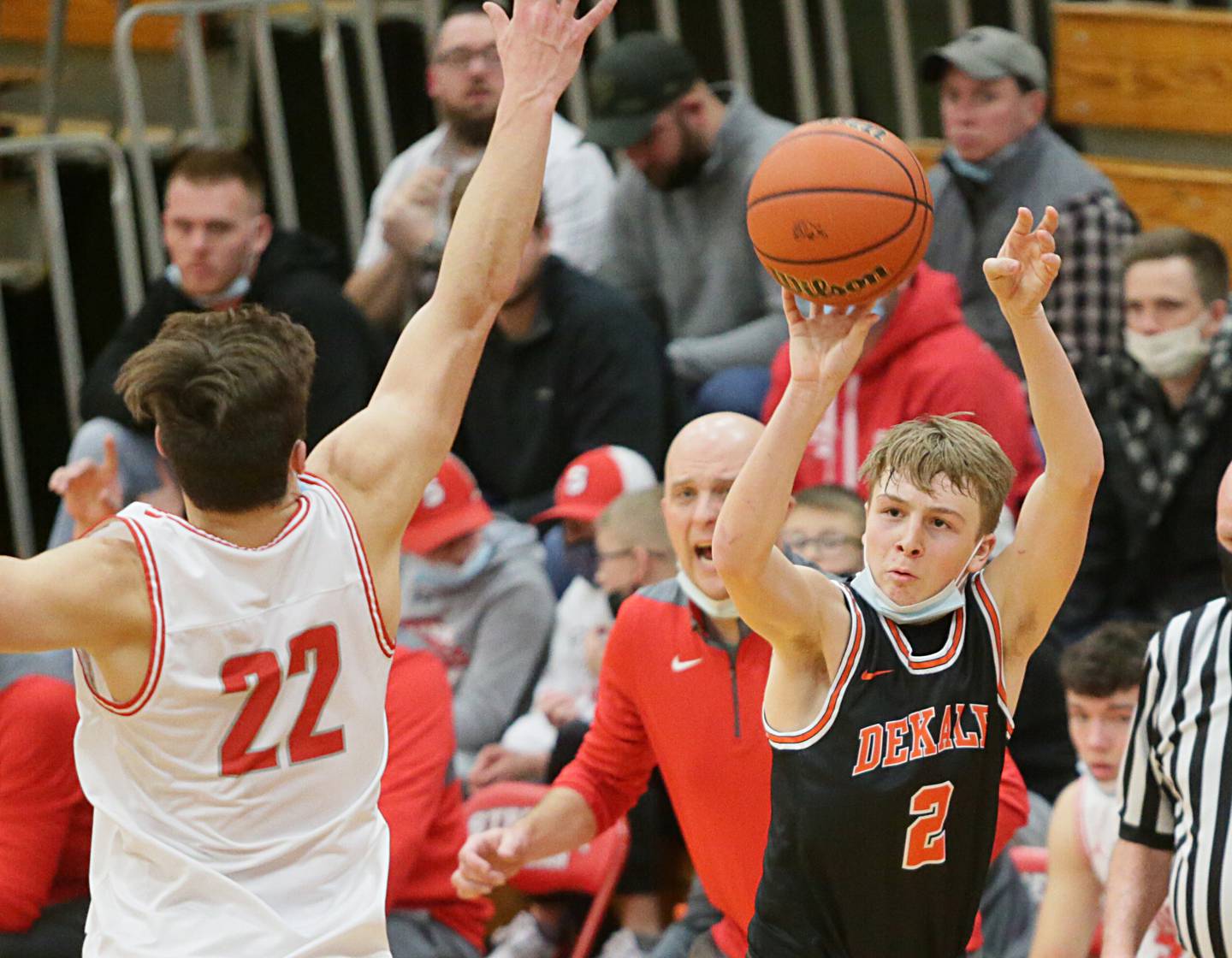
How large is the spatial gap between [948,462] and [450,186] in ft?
13.7

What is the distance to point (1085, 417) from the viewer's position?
3641 mm

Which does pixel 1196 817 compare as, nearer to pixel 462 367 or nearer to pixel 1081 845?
pixel 1081 845

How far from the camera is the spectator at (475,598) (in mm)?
6375

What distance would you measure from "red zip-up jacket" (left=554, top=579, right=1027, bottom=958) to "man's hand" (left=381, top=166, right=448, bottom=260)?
3.12 metres

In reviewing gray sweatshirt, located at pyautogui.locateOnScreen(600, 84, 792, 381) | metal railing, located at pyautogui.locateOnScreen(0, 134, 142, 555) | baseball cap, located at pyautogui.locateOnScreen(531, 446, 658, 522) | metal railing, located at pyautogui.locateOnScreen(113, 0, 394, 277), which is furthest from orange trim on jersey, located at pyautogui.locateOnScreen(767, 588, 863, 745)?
metal railing, located at pyautogui.locateOnScreen(113, 0, 394, 277)

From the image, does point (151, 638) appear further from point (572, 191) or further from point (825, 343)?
point (572, 191)

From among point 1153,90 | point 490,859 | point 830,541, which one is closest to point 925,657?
point 490,859

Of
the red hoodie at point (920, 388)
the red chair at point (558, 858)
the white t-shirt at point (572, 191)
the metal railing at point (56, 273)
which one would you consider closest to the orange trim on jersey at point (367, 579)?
the red chair at point (558, 858)

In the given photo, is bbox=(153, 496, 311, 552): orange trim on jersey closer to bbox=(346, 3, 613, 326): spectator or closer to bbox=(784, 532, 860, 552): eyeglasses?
bbox=(784, 532, 860, 552): eyeglasses

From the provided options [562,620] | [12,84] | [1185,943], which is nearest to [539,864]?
[562,620]

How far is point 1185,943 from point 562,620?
2.73m

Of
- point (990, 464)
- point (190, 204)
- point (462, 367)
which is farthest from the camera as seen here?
point (190, 204)

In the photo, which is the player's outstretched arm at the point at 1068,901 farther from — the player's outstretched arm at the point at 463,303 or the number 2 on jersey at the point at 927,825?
the player's outstretched arm at the point at 463,303

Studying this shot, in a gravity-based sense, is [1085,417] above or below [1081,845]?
above
